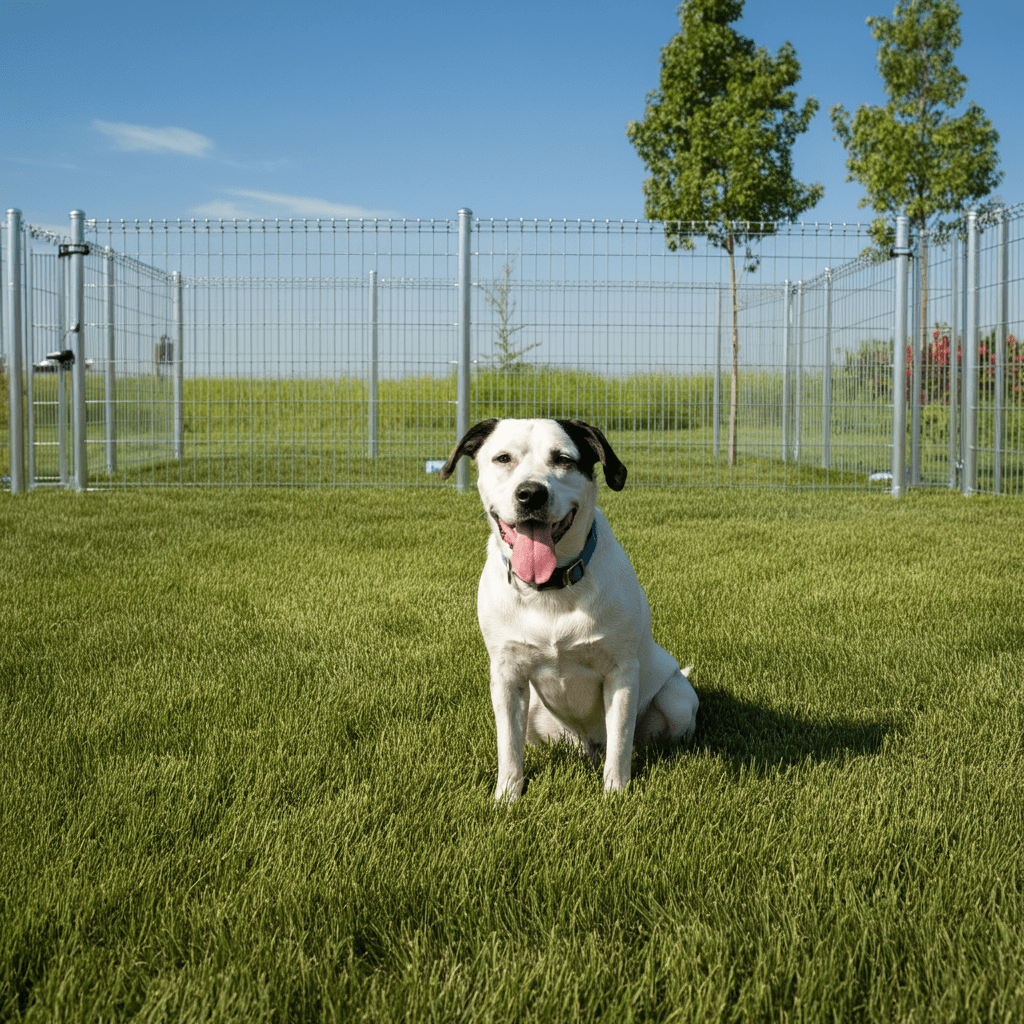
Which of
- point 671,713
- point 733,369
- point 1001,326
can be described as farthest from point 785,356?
point 671,713

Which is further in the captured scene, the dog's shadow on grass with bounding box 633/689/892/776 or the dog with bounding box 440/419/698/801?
the dog's shadow on grass with bounding box 633/689/892/776

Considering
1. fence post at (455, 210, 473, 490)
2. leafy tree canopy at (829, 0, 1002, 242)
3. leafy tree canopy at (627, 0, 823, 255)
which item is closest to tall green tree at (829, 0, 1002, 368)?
leafy tree canopy at (829, 0, 1002, 242)

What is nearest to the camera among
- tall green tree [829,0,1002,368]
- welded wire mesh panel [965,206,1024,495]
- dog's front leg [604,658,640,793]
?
dog's front leg [604,658,640,793]

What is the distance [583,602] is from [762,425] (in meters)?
9.22

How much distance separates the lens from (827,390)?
10.7 m

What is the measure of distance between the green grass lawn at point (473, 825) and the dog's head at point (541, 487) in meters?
0.65

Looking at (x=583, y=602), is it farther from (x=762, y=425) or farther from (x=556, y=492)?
(x=762, y=425)

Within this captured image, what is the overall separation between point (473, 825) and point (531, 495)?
2.71 feet

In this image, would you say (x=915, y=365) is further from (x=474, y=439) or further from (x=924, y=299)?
(x=474, y=439)

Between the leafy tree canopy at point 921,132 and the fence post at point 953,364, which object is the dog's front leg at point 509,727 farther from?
the leafy tree canopy at point 921,132

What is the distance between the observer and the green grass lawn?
65.5 inches

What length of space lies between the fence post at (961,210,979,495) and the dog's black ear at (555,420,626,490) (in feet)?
26.3

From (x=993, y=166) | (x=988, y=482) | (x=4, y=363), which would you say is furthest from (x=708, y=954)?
(x=993, y=166)

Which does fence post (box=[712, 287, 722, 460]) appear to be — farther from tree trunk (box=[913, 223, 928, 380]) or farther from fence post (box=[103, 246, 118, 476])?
fence post (box=[103, 246, 118, 476])
